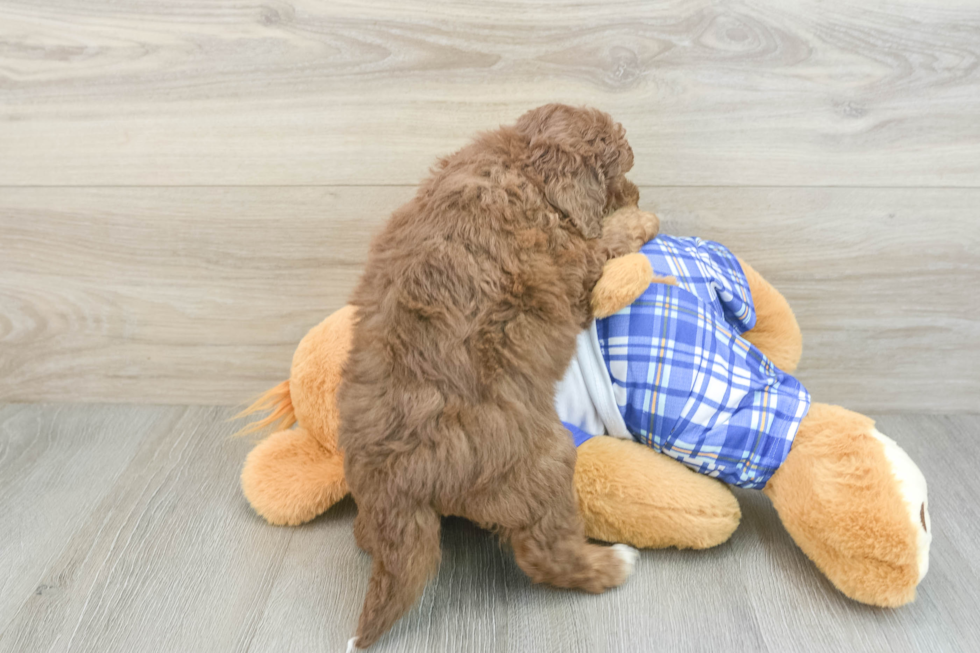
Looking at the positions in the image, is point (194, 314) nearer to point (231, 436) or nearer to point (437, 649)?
point (231, 436)

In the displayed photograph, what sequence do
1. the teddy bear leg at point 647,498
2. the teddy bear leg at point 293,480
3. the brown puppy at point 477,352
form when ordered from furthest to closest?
the teddy bear leg at point 293,480 < the teddy bear leg at point 647,498 < the brown puppy at point 477,352

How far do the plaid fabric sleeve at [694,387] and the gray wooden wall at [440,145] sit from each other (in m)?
0.25

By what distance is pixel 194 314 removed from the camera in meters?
1.05

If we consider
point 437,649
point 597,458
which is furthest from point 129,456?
point 597,458

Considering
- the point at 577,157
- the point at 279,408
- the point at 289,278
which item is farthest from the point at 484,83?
the point at 279,408

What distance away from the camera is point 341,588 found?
75 centimetres

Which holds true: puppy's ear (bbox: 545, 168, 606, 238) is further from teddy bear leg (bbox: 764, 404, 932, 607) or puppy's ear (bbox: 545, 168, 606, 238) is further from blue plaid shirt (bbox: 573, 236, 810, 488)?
teddy bear leg (bbox: 764, 404, 932, 607)

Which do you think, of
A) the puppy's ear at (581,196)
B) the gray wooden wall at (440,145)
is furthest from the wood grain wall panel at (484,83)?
the puppy's ear at (581,196)

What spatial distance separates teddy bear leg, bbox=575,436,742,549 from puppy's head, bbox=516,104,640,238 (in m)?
0.25

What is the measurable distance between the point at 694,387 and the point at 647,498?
0.43 feet

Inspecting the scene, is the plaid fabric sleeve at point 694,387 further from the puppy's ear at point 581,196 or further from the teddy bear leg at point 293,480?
the teddy bear leg at point 293,480

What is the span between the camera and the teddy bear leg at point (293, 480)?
83 cm

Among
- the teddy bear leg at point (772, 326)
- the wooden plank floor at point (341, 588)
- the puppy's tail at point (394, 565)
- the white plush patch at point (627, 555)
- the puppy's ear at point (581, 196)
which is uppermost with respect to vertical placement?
the puppy's ear at point (581, 196)

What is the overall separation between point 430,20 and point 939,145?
2.29 feet
